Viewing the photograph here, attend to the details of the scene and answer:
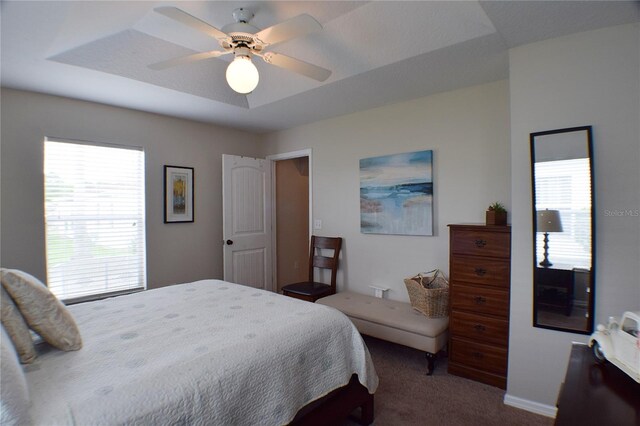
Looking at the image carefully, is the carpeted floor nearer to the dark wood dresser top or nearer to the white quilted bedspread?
the white quilted bedspread

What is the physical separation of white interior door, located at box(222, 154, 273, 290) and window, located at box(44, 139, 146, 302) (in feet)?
3.13

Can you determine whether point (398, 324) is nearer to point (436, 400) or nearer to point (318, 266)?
point (436, 400)

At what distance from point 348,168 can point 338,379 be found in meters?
2.52

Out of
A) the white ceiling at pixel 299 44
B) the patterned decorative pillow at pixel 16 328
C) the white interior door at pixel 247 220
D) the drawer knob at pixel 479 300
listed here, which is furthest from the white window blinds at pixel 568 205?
the white interior door at pixel 247 220

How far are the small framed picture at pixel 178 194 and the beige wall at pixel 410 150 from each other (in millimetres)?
1392

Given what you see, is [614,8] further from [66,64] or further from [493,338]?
[66,64]

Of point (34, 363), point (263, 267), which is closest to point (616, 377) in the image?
point (34, 363)

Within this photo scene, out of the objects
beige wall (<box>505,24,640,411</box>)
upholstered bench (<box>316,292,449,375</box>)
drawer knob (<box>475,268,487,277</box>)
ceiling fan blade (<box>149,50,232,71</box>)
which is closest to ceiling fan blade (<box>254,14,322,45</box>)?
ceiling fan blade (<box>149,50,232,71</box>)

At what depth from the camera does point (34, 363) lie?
54.8 inches

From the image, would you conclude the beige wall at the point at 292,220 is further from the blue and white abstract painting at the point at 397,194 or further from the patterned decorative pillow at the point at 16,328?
the patterned decorative pillow at the point at 16,328

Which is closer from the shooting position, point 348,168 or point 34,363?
point 34,363

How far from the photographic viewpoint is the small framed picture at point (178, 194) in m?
3.80

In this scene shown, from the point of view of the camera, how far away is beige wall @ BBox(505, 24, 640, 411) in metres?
1.92

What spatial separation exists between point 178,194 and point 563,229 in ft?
12.0
